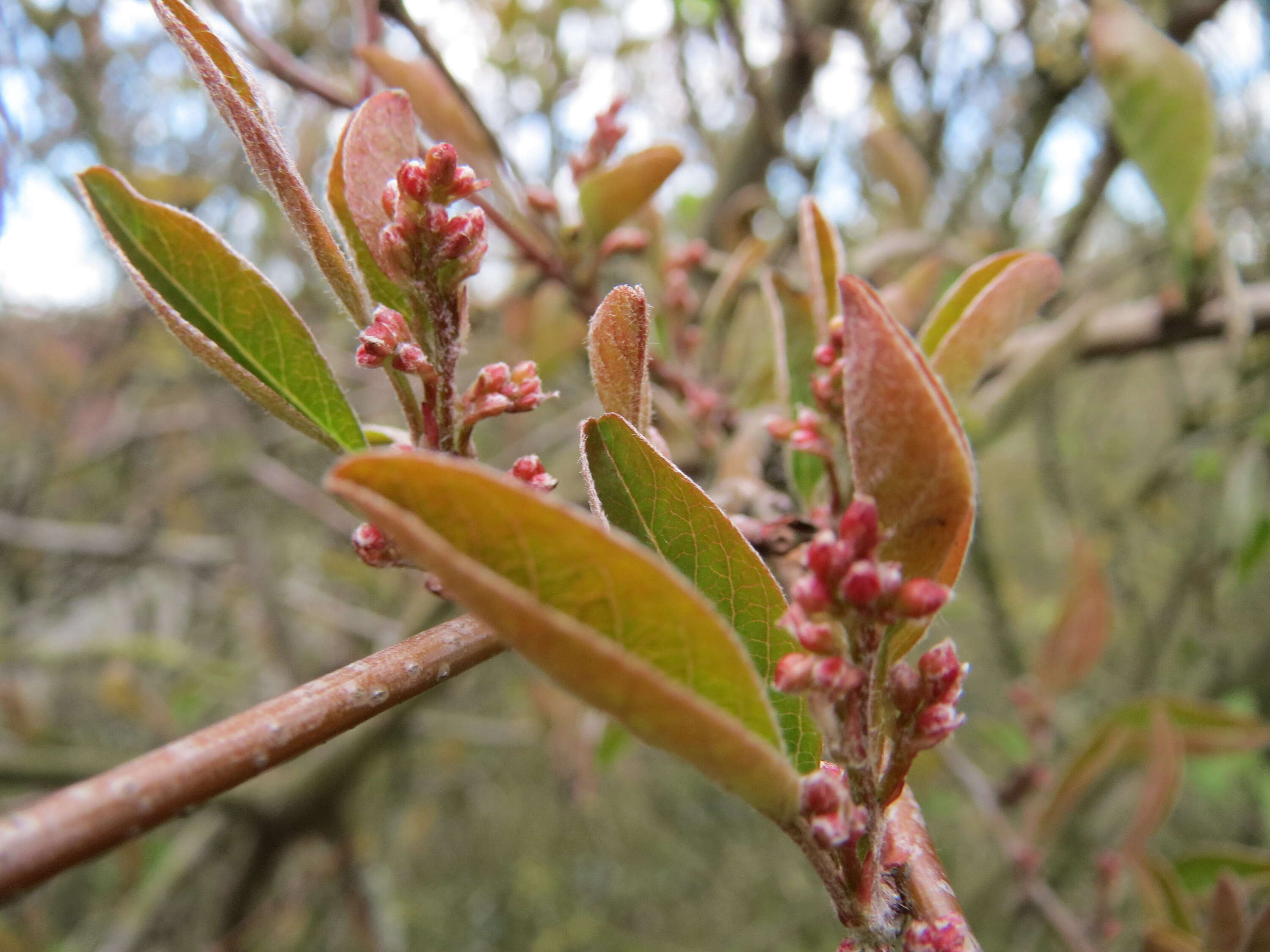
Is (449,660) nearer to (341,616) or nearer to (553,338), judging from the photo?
(553,338)

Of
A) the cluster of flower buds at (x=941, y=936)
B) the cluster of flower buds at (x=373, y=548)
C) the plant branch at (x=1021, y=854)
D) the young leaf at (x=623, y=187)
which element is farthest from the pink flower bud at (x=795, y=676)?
the plant branch at (x=1021, y=854)

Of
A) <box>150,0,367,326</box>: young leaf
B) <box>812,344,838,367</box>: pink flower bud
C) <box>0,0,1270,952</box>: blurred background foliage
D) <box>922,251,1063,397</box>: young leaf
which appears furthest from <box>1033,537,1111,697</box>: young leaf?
<box>150,0,367,326</box>: young leaf

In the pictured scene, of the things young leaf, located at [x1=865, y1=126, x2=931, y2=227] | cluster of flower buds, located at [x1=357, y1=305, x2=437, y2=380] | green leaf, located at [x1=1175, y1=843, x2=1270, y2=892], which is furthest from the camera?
young leaf, located at [x1=865, y1=126, x2=931, y2=227]

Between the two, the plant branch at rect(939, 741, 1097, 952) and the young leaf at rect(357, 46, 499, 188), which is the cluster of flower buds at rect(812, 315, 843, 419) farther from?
the plant branch at rect(939, 741, 1097, 952)

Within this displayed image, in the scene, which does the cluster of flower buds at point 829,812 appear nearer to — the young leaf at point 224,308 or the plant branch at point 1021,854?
the young leaf at point 224,308

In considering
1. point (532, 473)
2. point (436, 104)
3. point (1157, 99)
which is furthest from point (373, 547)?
point (1157, 99)

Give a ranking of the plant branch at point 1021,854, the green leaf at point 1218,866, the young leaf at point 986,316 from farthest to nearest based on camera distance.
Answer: the plant branch at point 1021,854
the green leaf at point 1218,866
the young leaf at point 986,316
